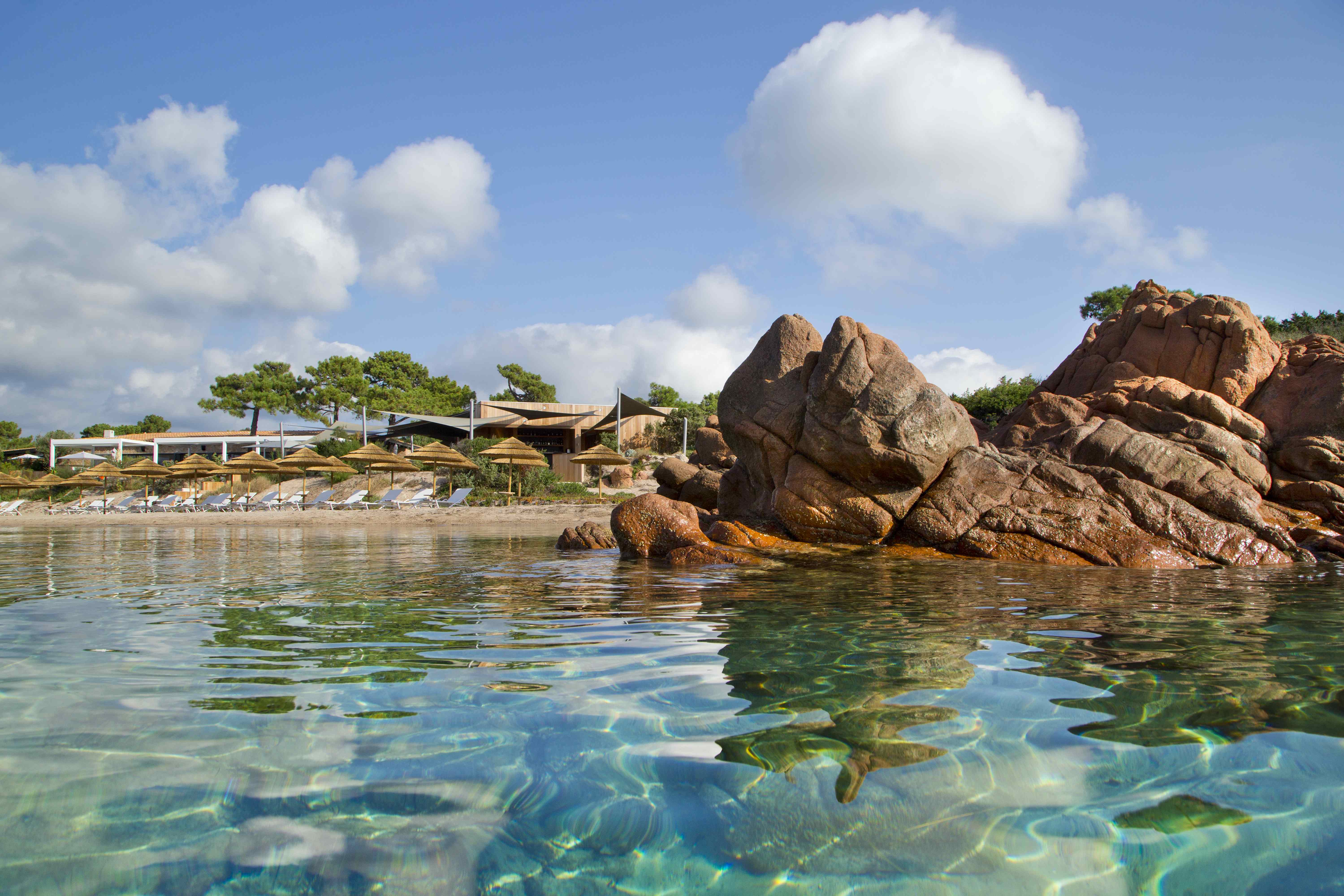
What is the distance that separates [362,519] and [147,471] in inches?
507

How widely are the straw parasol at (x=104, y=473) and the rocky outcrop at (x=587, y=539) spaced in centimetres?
2368

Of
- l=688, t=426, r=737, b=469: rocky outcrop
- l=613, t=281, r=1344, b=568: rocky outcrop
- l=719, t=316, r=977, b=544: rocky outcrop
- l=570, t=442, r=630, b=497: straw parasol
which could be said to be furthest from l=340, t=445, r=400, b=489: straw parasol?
l=719, t=316, r=977, b=544: rocky outcrop

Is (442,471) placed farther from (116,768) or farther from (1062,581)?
(116,768)

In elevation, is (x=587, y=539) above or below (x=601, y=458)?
below

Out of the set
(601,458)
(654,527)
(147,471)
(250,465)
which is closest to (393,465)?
(250,465)

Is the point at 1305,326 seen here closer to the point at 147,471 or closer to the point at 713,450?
the point at 713,450

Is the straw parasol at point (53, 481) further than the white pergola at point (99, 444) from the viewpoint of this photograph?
No

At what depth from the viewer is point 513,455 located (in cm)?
2405

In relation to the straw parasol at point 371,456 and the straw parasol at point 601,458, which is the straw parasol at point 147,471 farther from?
the straw parasol at point 601,458

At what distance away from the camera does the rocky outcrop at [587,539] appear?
11.2 m

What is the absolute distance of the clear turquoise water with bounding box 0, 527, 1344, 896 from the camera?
178cm

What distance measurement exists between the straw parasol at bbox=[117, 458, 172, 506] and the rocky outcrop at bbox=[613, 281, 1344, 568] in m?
25.5

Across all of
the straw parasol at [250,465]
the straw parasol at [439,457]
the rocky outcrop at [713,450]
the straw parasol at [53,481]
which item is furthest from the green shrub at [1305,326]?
the straw parasol at [53,481]

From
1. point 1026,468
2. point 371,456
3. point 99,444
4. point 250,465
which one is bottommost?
point 1026,468
